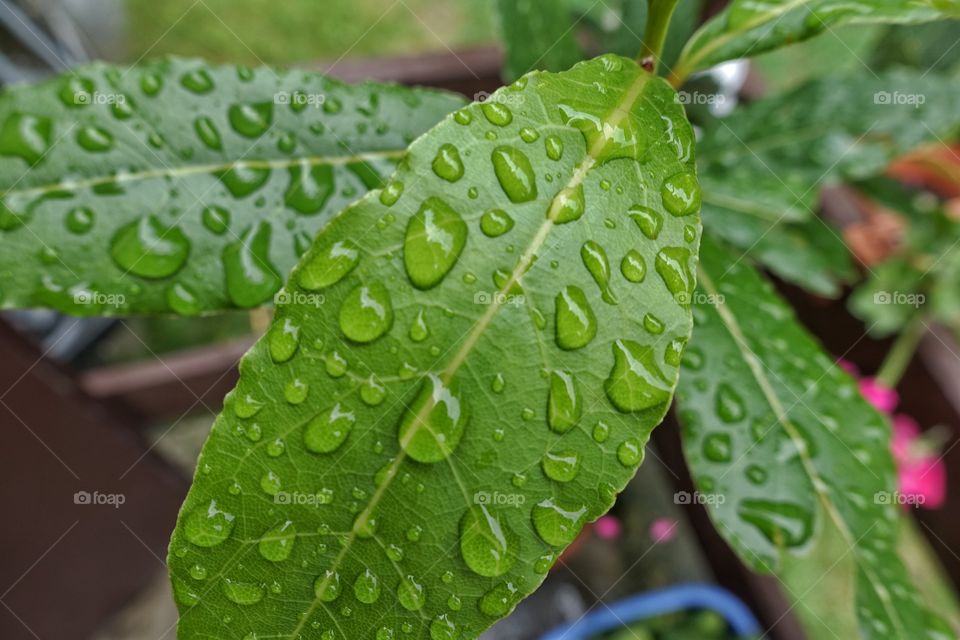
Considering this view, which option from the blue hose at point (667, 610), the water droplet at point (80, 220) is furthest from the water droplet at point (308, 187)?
the blue hose at point (667, 610)

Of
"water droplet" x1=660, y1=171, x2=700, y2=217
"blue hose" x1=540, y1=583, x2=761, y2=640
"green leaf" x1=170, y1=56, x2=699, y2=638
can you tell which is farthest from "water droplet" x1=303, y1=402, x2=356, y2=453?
"blue hose" x1=540, y1=583, x2=761, y2=640

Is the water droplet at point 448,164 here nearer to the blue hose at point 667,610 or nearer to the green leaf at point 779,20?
the green leaf at point 779,20

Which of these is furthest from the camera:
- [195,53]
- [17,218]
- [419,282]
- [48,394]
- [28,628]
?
[195,53]

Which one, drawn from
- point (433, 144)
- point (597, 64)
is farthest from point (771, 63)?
point (433, 144)

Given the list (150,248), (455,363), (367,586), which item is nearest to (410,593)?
(367,586)

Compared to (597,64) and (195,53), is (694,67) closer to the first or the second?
(597,64)

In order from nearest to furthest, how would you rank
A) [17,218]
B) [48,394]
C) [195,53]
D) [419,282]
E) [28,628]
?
[419,282] → [17,218] → [48,394] → [28,628] → [195,53]

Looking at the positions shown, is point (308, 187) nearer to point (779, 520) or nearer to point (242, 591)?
point (242, 591)
